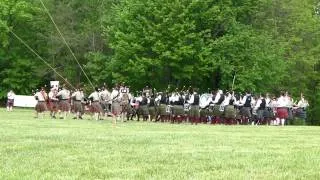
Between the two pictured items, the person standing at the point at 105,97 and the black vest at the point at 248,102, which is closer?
the person standing at the point at 105,97

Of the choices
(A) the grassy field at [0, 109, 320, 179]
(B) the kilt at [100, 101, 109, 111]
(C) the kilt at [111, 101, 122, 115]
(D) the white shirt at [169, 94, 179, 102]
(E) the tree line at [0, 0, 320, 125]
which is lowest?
(A) the grassy field at [0, 109, 320, 179]

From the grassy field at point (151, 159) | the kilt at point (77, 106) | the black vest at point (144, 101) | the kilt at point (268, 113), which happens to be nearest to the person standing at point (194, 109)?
the black vest at point (144, 101)

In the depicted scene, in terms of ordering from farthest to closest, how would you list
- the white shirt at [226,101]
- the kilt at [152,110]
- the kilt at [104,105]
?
the kilt at [152,110]
the white shirt at [226,101]
the kilt at [104,105]

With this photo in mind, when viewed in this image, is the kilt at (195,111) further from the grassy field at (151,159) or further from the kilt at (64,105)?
the grassy field at (151,159)

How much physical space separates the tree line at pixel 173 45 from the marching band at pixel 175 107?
21.2ft

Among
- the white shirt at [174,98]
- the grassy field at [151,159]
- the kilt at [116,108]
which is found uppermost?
the white shirt at [174,98]

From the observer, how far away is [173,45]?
141 feet

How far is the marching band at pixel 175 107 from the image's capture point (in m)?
33.6

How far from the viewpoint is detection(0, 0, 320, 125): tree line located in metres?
42.6

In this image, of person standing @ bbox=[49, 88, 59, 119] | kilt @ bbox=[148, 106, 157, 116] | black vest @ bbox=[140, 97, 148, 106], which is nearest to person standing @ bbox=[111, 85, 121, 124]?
black vest @ bbox=[140, 97, 148, 106]

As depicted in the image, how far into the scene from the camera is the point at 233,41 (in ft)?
136

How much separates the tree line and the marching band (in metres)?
6.47

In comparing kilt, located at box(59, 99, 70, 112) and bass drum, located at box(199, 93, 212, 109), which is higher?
bass drum, located at box(199, 93, 212, 109)

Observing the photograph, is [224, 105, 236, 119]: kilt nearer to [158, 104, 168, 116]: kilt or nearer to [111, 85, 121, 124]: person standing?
[158, 104, 168, 116]: kilt
